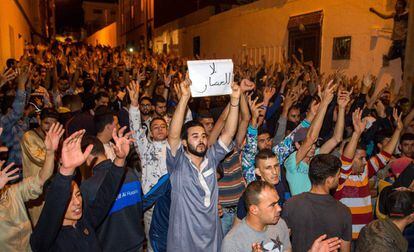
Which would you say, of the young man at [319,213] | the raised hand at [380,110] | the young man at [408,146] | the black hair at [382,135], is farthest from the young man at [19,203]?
the raised hand at [380,110]

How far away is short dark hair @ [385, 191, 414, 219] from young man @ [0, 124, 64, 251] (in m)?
2.58

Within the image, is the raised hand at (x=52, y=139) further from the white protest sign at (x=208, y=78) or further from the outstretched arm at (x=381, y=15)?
the outstretched arm at (x=381, y=15)

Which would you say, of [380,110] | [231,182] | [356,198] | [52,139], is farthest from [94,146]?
[380,110]

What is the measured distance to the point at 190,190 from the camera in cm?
338

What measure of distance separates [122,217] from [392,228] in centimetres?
212

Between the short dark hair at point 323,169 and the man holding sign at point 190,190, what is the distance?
0.84m

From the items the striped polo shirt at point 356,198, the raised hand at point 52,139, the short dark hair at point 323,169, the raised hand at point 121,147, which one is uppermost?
the raised hand at point 52,139

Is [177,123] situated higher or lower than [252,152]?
higher

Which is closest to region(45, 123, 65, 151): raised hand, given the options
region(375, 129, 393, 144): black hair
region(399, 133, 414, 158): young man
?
region(399, 133, 414, 158): young man

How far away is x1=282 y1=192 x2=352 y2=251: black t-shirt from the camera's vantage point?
3195 mm

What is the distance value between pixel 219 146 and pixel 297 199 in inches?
32.7

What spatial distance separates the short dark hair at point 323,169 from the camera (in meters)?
3.32

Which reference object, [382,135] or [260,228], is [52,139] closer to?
[260,228]

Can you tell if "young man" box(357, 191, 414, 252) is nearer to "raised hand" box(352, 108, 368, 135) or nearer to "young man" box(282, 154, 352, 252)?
"young man" box(282, 154, 352, 252)
